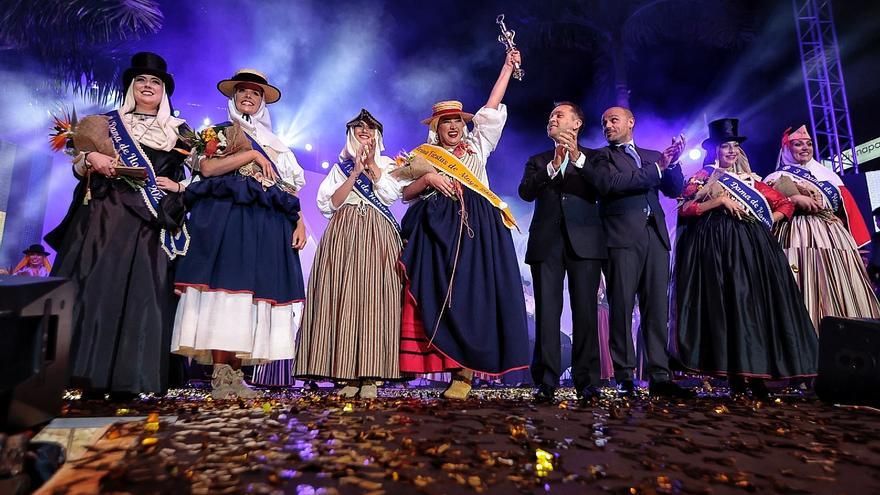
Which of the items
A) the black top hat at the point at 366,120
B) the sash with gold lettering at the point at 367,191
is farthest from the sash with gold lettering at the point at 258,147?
the black top hat at the point at 366,120

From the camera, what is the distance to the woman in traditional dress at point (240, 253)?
10.3 feet

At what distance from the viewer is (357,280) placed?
11.7 feet

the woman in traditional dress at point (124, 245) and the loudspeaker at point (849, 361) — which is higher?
the woman in traditional dress at point (124, 245)

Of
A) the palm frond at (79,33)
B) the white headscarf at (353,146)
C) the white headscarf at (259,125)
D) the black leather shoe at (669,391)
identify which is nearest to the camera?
the black leather shoe at (669,391)

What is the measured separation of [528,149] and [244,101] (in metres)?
7.00

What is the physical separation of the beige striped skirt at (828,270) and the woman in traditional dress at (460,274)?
2.63m

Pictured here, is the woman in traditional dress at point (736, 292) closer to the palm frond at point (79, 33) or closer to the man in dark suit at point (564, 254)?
the man in dark suit at point (564, 254)

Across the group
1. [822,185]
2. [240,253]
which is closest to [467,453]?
[240,253]

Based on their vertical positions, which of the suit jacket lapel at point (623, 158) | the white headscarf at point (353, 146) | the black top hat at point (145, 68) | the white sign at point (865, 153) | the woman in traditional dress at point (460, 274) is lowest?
the woman in traditional dress at point (460, 274)

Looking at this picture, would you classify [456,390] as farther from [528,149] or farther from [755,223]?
[528,149]

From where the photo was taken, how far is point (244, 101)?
3.58 metres

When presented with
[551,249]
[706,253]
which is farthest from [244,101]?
[706,253]

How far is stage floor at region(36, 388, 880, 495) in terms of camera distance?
4.51 ft

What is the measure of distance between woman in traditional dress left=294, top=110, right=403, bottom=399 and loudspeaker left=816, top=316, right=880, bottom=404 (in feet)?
7.74
